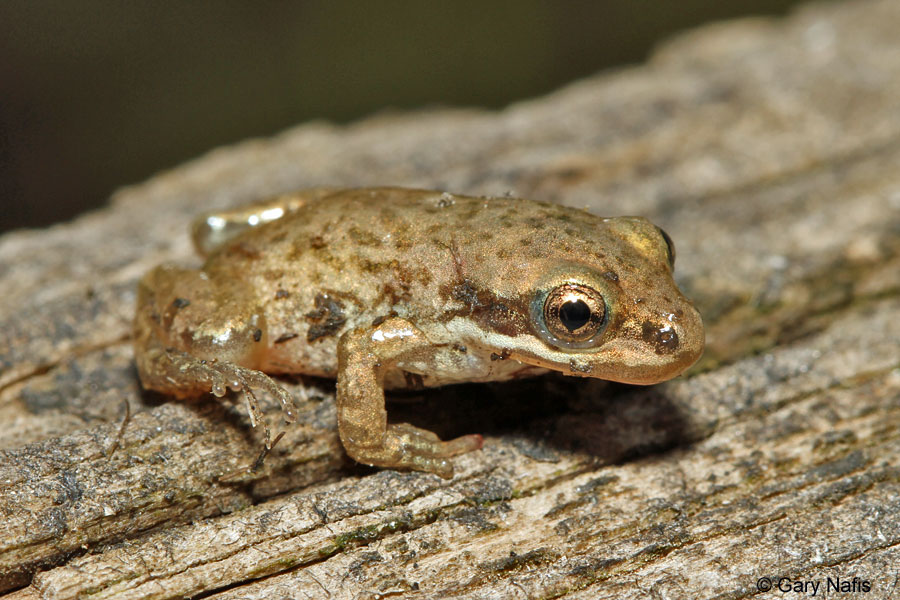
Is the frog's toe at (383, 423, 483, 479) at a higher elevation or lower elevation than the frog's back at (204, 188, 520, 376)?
lower

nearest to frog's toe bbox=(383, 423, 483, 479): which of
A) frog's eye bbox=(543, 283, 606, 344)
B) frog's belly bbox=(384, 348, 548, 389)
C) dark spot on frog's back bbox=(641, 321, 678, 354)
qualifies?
frog's belly bbox=(384, 348, 548, 389)

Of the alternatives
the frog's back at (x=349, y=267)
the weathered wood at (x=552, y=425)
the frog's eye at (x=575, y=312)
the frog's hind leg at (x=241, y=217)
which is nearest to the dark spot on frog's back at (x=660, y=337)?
the frog's eye at (x=575, y=312)

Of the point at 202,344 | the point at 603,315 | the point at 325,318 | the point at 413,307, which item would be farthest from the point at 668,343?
the point at 202,344

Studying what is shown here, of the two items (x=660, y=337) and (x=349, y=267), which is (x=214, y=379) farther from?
(x=660, y=337)

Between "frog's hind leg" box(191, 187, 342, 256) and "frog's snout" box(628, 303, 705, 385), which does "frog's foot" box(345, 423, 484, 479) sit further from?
"frog's hind leg" box(191, 187, 342, 256)

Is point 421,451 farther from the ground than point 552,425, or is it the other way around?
point 552,425

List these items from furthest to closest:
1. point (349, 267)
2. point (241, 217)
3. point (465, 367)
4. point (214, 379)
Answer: point (241, 217)
point (349, 267)
point (465, 367)
point (214, 379)

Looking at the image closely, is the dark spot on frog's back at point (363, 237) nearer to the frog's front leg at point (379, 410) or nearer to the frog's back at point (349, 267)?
the frog's back at point (349, 267)
